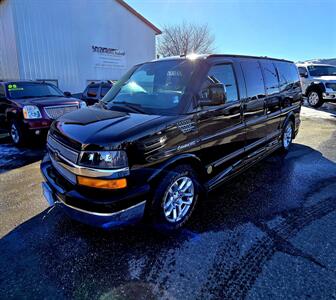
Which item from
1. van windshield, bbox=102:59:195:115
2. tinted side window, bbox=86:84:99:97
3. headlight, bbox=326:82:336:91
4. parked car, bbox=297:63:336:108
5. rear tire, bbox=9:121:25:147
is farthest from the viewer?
parked car, bbox=297:63:336:108

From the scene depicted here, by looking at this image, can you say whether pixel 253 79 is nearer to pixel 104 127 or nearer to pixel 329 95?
pixel 104 127

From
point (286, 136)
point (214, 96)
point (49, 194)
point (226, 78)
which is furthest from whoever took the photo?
point (286, 136)

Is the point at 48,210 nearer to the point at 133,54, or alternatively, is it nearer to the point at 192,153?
the point at 192,153

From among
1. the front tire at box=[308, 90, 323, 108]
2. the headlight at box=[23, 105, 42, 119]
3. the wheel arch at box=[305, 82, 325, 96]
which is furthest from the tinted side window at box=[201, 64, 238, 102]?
the front tire at box=[308, 90, 323, 108]

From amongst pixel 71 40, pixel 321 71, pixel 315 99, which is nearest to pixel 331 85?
pixel 315 99

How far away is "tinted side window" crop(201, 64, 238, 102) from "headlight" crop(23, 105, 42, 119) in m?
4.52

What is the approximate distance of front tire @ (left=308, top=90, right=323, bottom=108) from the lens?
12723 mm

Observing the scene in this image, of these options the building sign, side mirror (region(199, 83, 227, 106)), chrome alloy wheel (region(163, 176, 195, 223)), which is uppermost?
the building sign

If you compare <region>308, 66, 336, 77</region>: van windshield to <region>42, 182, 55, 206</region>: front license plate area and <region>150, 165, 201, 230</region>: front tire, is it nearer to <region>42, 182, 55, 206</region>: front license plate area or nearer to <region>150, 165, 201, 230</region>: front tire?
<region>150, 165, 201, 230</region>: front tire

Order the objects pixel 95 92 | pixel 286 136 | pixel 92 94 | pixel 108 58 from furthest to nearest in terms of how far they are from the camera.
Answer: pixel 108 58
pixel 95 92
pixel 92 94
pixel 286 136

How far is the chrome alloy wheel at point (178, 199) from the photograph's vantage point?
2695mm

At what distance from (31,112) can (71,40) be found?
34.4 feet

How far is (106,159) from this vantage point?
2150 mm

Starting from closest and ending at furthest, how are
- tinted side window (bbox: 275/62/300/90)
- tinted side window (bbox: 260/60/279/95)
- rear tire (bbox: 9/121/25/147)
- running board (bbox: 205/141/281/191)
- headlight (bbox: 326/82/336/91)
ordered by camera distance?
running board (bbox: 205/141/281/191) < tinted side window (bbox: 260/60/279/95) < tinted side window (bbox: 275/62/300/90) < rear tire (bbox: 9/121/25/147) < headlight (bbox: 326/82/336/91)
